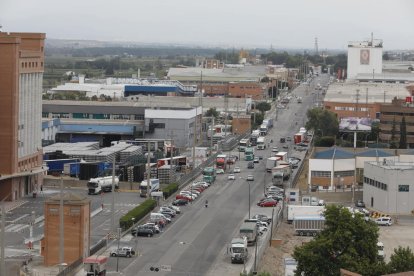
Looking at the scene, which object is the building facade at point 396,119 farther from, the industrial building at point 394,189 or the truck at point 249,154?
the industrial building at point 394,189

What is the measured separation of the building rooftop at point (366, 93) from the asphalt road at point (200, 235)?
1288cm

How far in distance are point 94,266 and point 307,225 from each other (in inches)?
229

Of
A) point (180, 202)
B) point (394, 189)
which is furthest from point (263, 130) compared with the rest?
point (180, 202)

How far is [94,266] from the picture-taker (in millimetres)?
14594

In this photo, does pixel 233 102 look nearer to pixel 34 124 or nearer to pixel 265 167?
pixel 265 167

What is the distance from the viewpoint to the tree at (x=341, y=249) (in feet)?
46.5

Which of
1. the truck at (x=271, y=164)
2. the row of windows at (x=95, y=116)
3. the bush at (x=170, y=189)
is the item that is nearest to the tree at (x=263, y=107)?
the row of windows at (x=95, y=116)

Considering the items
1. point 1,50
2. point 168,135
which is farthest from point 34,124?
point 168,135

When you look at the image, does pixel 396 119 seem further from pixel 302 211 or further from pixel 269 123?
pixel 302 211

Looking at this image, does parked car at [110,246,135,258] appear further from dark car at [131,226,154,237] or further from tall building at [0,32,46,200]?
tall building at [0,32,46,200]

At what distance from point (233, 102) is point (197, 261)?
2872cm

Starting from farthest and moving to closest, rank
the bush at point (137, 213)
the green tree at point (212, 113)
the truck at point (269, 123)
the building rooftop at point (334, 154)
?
the green tree at point (212, 113) → the truck at point (269, 123) → the building rooftop at point (334, 154) → the bush at point (137, 213)

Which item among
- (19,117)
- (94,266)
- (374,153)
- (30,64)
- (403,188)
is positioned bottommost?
(94,266)

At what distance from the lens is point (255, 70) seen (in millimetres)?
66750
